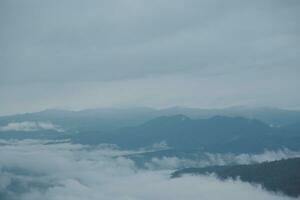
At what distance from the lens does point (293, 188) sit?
189m

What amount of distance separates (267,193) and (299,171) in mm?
15272

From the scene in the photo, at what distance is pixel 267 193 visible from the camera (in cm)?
19725

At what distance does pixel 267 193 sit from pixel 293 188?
456 inches

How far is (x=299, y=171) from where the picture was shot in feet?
654

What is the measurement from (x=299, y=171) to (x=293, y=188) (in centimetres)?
1222
